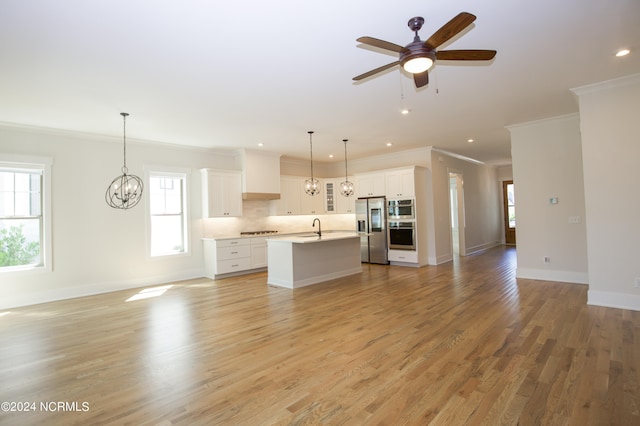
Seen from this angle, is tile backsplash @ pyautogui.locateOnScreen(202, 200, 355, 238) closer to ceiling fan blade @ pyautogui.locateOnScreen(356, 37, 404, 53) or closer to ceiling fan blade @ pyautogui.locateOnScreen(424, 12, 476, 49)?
ceiling fan blade @ pyautogui.locateOnScreen(356, 37, 404, 53)

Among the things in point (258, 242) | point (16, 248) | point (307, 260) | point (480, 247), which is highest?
point (16, 248)

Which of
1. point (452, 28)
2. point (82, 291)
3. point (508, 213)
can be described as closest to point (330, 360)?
point (452, 28)

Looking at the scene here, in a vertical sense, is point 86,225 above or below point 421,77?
below

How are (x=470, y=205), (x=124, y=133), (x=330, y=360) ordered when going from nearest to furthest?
(x=330, y=360)
(x=124, y=133)
(x=470, y=205)

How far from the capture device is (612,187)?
13.5 feet

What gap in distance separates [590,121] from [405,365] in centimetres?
404

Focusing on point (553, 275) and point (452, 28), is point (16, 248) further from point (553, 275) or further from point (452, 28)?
point (553, 275)

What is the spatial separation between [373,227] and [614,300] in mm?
4747

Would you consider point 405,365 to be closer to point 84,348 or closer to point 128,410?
point 128,410

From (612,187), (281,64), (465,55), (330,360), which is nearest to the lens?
(465,55)

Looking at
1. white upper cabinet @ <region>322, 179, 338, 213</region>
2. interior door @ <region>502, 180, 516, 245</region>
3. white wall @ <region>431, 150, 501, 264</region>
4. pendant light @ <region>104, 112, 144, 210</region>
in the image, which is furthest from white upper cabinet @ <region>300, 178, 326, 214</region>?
interior door @ <region>502, 180, 516, 245</region>

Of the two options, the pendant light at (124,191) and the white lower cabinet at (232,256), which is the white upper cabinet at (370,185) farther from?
the pendant light at (124,191)

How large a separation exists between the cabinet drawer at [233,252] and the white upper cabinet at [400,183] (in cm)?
355

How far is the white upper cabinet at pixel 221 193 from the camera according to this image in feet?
23.1
